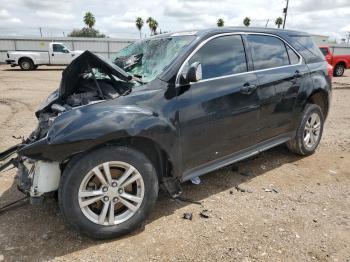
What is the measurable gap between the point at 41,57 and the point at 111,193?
22.0 metres

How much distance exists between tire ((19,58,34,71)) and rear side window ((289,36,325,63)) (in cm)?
2118

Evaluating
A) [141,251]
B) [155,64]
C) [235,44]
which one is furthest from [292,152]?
[141,251]

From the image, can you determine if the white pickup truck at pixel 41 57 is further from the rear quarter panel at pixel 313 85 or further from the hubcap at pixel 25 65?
the rear quarter panel at pixel 313 85

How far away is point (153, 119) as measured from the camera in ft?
10.1

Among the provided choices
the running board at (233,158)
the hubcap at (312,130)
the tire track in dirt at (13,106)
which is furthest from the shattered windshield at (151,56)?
the tire track in dirt at (13,106)

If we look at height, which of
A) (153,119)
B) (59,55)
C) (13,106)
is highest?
(59,55)

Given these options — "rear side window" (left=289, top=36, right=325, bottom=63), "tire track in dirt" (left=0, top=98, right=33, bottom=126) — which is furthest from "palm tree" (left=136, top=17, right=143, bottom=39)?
"rear side window" (left=289, top=36, right=325, bottom=63)

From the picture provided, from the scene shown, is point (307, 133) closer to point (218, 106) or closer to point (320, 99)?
point (320, 99)

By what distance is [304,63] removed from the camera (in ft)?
15.4

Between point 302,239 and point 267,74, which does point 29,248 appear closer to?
point 302,239

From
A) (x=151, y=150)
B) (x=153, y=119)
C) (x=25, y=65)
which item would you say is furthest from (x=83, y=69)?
(x=25, y=65)

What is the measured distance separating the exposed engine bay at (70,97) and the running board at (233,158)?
1.09 meters

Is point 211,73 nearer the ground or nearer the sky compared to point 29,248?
nearer the sky

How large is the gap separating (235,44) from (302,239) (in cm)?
221
